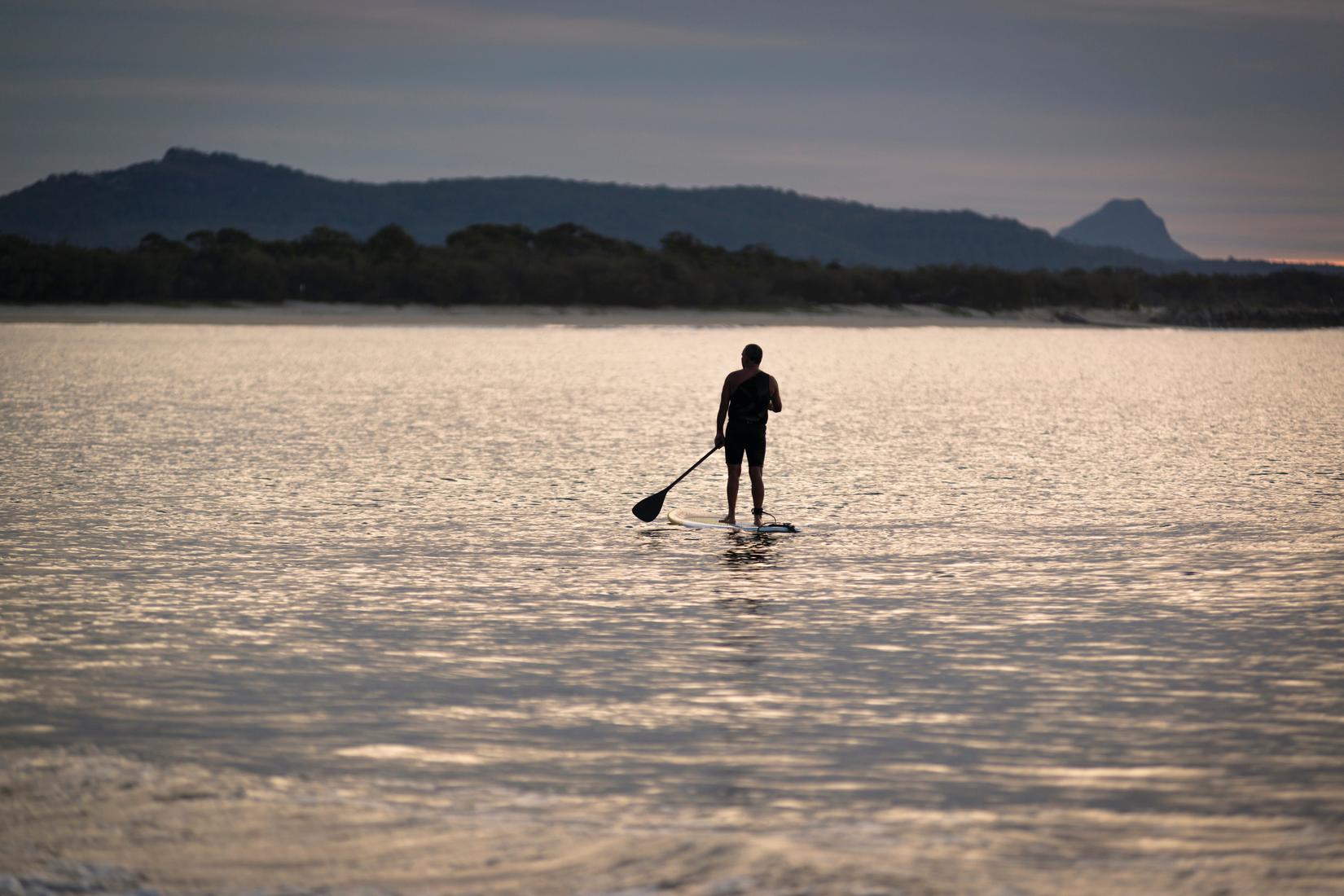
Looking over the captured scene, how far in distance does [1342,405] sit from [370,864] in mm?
40113

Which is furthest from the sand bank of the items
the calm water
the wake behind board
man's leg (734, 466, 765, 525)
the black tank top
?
the black tank top

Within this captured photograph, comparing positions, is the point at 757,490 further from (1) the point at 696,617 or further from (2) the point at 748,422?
(1) the point at 696,617

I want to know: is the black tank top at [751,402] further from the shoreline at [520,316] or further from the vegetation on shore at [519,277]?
the vegetation on shore at [519,277]

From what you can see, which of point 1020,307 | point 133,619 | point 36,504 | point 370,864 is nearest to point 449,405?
point 36,504

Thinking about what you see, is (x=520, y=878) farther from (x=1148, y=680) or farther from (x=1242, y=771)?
(x=1148, y=680)

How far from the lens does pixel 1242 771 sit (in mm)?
7258

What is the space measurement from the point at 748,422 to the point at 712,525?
1.19 m

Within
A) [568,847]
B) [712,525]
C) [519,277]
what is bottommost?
[568,847]

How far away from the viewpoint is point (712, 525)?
16.2 m

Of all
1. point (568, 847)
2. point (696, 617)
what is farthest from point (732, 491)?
point (568, 847)

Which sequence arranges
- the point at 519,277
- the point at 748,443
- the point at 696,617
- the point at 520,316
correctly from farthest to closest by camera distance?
the point at 519,277, the point at 520,316, the point at 748,443, the point at 696,617

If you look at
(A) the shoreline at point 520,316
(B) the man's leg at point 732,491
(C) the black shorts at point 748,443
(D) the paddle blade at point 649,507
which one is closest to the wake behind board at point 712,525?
(B) the man's leg at point 732,491

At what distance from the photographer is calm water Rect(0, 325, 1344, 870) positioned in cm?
739

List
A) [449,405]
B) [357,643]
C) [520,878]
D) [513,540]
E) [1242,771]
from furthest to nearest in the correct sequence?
1. [449,405]
2. [513,540]
3. [357,643]
4. [1242,771]
5. [520,878]
